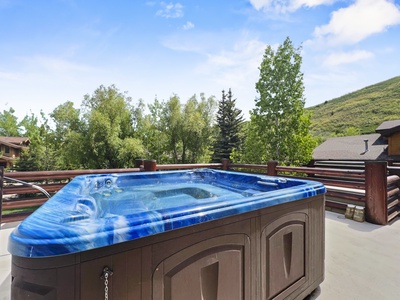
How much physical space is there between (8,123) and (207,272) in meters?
35.2

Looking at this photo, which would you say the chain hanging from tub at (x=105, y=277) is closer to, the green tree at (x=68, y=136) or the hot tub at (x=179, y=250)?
the hot tub at (x=179, y=250)

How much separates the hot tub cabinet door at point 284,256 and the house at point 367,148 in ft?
36.5

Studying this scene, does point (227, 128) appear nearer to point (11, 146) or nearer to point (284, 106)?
point (284, 106)

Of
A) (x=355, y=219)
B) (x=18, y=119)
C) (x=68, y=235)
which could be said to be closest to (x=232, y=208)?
(x=68, y=235)

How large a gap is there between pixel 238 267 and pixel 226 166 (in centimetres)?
520

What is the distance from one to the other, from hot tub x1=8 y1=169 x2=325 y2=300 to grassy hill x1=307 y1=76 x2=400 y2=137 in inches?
1340

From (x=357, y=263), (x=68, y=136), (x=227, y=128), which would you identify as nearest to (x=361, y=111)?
(x=227, y=128)

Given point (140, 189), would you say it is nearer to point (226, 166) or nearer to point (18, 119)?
point (226, 166)

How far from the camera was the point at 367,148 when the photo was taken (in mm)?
12664

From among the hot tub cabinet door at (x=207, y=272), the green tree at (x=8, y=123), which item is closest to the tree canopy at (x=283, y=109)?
the hot tub cabinet door at (x=207, y=272)

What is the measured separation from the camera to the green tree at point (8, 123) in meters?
26.6

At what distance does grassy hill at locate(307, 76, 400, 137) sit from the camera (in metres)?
31.5

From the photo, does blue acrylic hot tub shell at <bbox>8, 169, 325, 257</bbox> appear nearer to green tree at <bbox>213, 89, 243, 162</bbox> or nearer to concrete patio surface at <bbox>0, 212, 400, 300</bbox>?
concrete patio surface at <bbox>0, 212, 400, 300</bbox>

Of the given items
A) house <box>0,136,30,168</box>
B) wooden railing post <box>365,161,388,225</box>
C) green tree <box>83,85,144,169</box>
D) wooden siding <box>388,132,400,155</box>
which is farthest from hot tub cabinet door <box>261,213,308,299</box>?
house <box>0,136,30,168</box>
